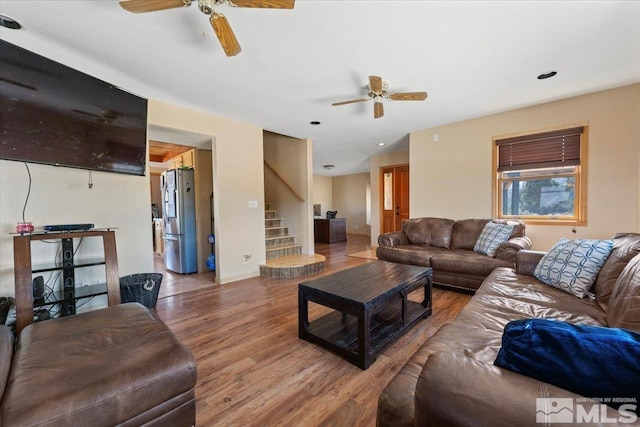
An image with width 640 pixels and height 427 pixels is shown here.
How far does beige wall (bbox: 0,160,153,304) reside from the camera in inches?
87.3

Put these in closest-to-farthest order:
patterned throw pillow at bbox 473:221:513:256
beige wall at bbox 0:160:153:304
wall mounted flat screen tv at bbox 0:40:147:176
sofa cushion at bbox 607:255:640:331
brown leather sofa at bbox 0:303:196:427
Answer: brown leather sofa at bbox 0:303:196:427, sofa cushion at bbox 607:255:640:331, wall mounted flat screen tv at bbox 0:40:147:176, beige wall at bbox 0:160:153:304, patterned throw pillow at bbox 473:221:513:256

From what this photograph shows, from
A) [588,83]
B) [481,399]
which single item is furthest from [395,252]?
[481,399]

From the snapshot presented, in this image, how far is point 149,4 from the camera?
150cm

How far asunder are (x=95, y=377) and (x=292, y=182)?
4.56m

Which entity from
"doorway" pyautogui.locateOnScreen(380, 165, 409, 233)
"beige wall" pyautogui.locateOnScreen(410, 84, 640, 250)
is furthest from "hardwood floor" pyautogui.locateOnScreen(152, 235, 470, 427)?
"doorway" pyautogui.locateOnScreen(380, 165, 409, 233)

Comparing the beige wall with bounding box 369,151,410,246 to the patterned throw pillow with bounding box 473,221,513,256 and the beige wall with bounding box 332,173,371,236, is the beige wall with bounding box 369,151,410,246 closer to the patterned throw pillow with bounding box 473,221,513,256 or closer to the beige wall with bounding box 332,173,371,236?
the beige wall with bounding box 332,173,371,236

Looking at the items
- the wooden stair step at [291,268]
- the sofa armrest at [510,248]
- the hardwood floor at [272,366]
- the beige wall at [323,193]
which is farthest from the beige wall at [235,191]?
the beige wall at [323,193]

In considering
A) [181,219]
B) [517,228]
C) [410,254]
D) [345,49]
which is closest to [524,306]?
[410,254]

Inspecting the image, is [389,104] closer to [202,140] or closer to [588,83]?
[588,83]

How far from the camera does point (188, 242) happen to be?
4379 mm

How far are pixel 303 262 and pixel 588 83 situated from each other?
4.24 m

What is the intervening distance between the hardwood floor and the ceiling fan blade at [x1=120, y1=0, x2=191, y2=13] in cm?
226

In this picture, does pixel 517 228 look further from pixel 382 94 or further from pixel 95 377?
pixel 95 377

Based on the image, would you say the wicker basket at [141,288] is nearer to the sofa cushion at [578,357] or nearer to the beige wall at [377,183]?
the sofa cushion at [578,357]
